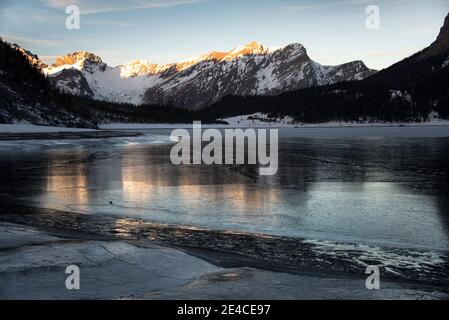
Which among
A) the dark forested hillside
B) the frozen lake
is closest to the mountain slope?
the dark forested hillside

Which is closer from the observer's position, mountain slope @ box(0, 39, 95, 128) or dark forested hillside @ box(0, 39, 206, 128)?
mountain slope @ box(0, 39, 95, 128)

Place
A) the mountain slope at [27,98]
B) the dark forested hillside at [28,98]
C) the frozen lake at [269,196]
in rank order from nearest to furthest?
the frozen lake at [269,196]
the mountain slope at [27,98]
the dark forested hillside at [28,98]

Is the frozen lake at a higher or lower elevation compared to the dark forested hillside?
lower

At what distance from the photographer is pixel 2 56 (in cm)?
11875

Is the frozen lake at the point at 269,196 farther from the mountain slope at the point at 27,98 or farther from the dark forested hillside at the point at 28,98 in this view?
the dark forested hillside at the point at 28,98

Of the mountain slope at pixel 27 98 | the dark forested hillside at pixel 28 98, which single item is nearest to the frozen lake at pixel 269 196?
the mountain slope at pixel 27 98

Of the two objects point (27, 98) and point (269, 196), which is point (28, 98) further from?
point (269, 196)

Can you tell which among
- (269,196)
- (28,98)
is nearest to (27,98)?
(28,98)

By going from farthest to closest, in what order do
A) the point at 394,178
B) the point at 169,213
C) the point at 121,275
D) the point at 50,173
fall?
the point at 50,173, the point at 394,178, the point at 169,213, the point at 121,275

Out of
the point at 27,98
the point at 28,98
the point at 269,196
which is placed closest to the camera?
the point at 269,196

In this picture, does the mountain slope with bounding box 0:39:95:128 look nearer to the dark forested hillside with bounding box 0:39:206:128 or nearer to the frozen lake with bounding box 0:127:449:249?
the dark forested hillside with bounding box 0:39:206:128
